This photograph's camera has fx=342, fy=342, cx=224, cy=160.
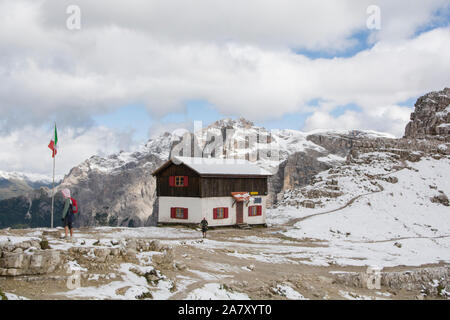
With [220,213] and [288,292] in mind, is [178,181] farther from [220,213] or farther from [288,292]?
[288,292]

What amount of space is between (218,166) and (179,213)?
26.3 ft

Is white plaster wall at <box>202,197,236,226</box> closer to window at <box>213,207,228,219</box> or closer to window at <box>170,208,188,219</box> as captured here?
window at <box>213,207,228,219</box>

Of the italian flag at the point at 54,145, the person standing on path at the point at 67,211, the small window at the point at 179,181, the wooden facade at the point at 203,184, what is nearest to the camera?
the person standing on path at the point at 67,211

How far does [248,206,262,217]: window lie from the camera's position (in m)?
44.5

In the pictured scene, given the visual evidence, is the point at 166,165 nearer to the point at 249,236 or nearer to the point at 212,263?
the point at 249,236

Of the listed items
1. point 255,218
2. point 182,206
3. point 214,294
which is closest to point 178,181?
point 182,206

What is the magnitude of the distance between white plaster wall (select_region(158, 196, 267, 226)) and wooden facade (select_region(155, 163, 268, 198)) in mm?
587

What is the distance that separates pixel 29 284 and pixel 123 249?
443 cm

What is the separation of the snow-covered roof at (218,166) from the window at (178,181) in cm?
169

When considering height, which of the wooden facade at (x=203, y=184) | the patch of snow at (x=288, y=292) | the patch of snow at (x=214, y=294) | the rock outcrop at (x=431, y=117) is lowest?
the patch of snow at (x=288, y=292)

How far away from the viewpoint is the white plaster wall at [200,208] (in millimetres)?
40344

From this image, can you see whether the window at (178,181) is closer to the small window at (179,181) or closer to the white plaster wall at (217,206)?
the small window at (179,181)

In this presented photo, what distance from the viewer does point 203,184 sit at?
1592 inches

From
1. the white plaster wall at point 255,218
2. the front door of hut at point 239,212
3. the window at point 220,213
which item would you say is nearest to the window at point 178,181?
the window at point 220,213
